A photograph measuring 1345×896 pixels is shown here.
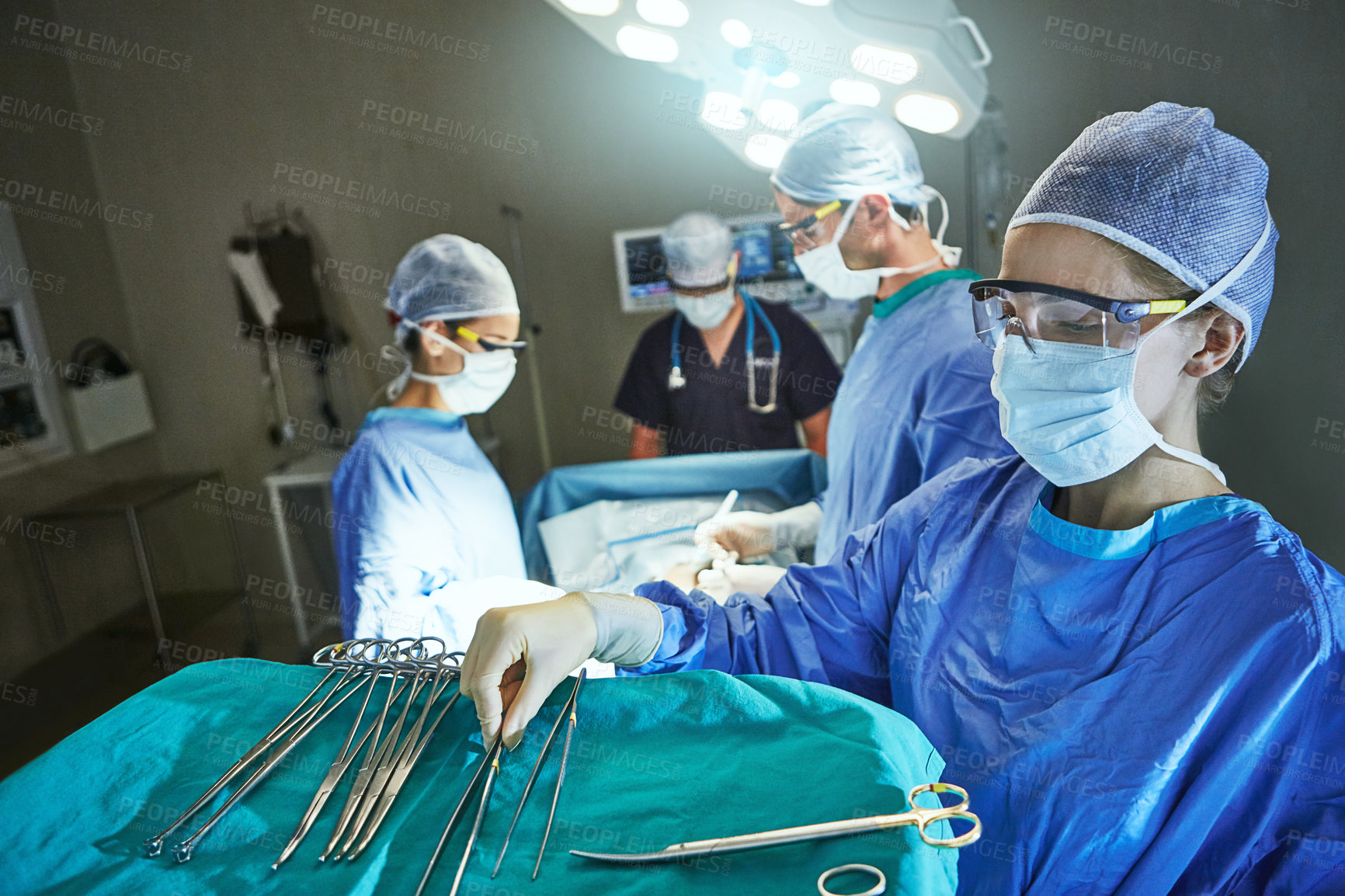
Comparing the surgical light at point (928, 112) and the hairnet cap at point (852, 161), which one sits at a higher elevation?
the surgical light at point (928, 112)

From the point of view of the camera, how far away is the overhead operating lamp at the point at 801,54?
151 centimetres

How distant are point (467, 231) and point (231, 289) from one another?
3.60ft

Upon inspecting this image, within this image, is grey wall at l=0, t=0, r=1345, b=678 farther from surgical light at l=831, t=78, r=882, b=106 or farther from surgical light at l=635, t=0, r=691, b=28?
surgical light at l=635, t=0, r=691, b=28

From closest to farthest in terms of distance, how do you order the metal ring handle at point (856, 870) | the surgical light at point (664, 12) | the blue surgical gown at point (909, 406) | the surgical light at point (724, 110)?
the metal ring handle at point (856, 870) → the blue surgical gown at point (909, 406) → the surgical light at point (664, 12) → the surgical light at point (724, 110)

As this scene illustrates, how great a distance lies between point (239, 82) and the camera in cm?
300

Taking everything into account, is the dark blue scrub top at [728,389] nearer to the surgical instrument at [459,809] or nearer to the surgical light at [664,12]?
the surgical light at [664,12]

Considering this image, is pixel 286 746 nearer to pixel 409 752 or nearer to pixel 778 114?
pixel 409 752

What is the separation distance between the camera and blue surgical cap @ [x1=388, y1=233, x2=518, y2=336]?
1.76 metres

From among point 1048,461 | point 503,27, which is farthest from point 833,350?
point 1048,461

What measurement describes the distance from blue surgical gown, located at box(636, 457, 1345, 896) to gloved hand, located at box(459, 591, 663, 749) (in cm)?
6

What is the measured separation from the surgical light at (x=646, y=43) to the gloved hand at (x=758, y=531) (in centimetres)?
130

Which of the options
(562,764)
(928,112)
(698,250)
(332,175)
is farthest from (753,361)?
(562,764)

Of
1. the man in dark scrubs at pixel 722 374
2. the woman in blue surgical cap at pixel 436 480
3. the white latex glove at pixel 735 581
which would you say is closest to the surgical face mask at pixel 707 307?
the man in dark scrubs at pixel 722 374

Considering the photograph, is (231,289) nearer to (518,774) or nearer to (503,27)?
(503,27)
